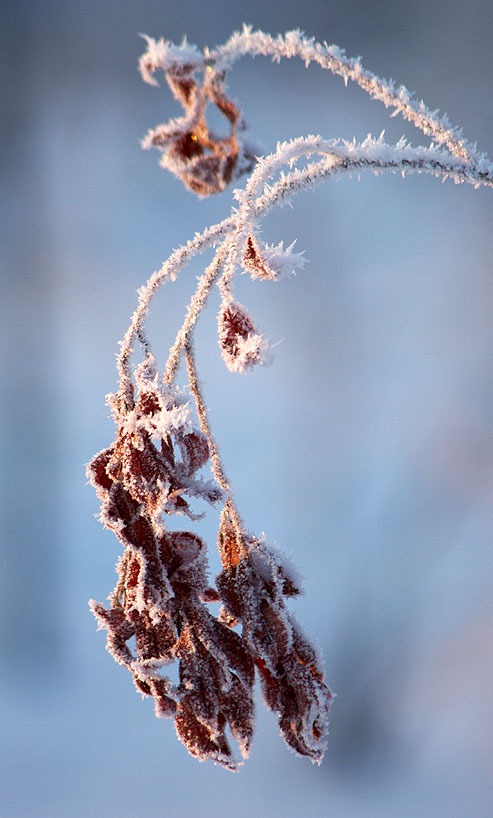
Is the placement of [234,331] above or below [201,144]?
below

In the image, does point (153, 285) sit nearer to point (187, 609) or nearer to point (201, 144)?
point (201, 144)

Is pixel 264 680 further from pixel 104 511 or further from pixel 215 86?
pixel 215 86

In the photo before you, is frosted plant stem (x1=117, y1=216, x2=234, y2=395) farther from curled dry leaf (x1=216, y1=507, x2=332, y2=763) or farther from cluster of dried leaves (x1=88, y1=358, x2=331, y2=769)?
curled dry leaf (x1=216, y1=507, x2=332, y2=763)

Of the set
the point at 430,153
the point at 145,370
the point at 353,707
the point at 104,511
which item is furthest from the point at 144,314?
the point at 353,707

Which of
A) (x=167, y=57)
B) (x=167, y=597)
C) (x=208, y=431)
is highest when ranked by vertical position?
(x=167, y=57)

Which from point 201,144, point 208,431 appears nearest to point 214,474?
point 208,431

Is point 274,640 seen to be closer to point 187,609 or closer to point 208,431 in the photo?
point 187,609

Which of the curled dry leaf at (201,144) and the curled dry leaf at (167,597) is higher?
the curled dry leaf at (201,144)

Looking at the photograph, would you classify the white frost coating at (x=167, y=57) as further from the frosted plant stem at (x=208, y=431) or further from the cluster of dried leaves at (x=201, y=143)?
the frosted plant stem at (x=208, y=431)

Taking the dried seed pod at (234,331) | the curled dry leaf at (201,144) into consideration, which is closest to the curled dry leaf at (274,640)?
the dried seed pod at (234,331)
